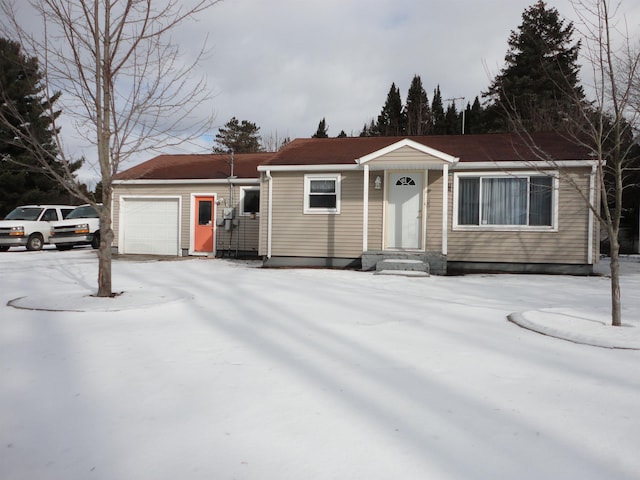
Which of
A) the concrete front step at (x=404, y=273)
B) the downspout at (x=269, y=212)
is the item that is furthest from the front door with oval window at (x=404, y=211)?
the downspout at (x=269, y=212)

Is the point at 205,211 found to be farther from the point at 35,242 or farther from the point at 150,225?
the point at 35,242

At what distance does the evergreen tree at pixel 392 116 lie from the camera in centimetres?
4028

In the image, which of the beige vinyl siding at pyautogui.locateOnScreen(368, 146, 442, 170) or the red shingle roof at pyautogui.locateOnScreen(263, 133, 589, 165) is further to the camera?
the red shingle roof at pyautogui.locateOnScreen(263, 133, 589, 165)

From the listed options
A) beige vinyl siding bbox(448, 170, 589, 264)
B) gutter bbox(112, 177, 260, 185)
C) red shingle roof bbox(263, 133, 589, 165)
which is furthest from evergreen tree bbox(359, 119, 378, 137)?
beige vinyl siding bbox(448, 170, 589, 264)

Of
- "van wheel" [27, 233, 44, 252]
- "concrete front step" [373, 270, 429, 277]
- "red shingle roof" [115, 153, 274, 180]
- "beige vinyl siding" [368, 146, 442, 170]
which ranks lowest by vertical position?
"concrete front step" [373, 270, 429, 277]

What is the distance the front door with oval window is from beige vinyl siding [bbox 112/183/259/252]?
4.73 metres

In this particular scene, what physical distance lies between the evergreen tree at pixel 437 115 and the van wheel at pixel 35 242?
30.9 m

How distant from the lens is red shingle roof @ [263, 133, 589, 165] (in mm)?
11672

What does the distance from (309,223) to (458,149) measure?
4636 mm

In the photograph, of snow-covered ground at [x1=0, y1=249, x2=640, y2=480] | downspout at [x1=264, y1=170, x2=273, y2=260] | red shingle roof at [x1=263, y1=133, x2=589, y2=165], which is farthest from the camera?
downspout at [x1=264, y1=170, x2=273, y2=260]

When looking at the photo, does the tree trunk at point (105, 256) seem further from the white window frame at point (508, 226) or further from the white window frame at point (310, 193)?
the white window frame at point (508, 226)

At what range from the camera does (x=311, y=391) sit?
10.7 feet

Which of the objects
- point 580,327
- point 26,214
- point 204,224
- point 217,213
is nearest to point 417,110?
point 217,213

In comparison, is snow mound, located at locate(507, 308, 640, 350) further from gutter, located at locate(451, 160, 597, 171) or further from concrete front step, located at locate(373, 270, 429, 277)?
gutter, located at locate(451, 160, 597, 171)
